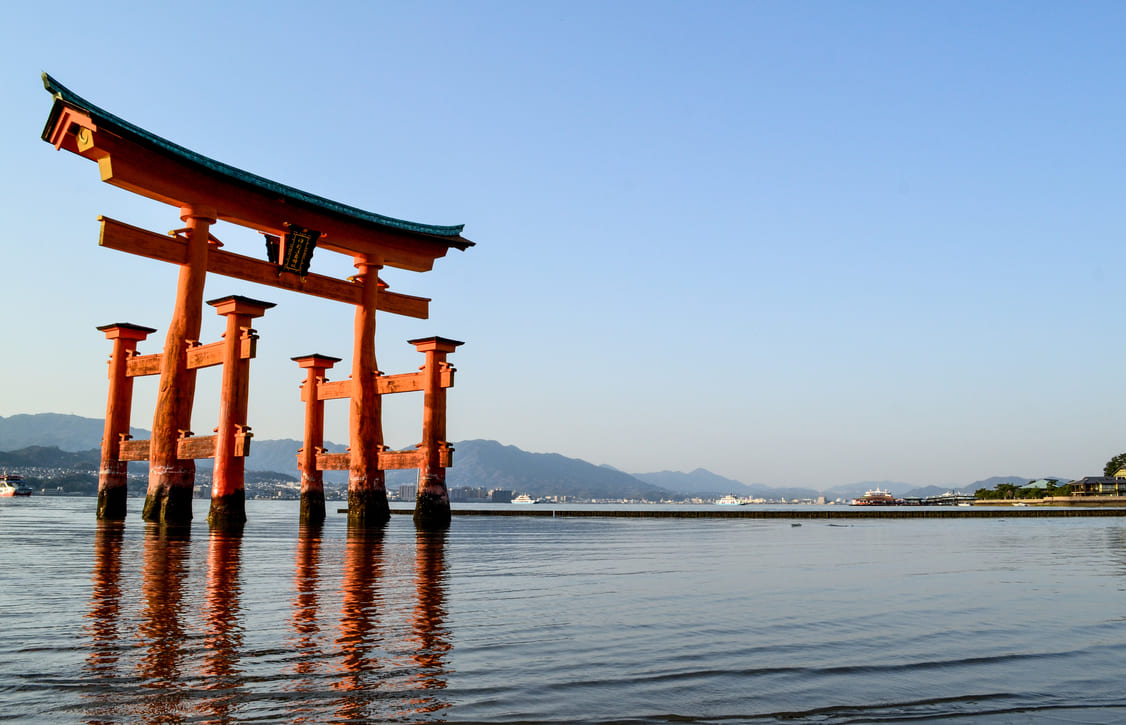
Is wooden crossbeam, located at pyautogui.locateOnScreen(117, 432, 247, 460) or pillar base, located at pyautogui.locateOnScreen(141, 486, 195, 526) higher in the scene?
wooden crossbeam, located at pyautogui.locateOnScreen(117, 432, 247, 460)

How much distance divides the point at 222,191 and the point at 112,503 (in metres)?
13.9

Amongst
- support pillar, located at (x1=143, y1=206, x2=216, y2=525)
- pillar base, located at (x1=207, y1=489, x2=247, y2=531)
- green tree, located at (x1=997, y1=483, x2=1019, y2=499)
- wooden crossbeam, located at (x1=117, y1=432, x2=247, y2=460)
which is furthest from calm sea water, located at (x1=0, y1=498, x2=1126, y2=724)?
green tree, located at (x1=997, y1=483, x2=1019, y2=499)

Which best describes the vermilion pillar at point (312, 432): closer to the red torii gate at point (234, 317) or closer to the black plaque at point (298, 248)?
the red torii gate at point (234, 317)

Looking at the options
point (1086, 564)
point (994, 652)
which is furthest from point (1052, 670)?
point (1086, 564)

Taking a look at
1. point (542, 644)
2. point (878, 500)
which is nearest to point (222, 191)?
point (542, 644)

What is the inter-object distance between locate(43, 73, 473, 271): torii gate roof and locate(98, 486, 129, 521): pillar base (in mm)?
12546

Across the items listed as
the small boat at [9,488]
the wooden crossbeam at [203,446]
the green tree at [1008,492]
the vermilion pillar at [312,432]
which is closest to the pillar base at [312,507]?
the vermilion pillar at [312,432]

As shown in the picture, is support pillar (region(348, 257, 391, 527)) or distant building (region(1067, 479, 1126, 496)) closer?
support pillar (region(348, 257, 391, 527))

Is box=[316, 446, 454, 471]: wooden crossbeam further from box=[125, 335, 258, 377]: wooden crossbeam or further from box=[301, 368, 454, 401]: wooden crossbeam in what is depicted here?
box=[125, 335, 258, 377]: wooden crossbeam

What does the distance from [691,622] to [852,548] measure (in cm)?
1725

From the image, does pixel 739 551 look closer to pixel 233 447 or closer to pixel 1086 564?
pixel 1086 564

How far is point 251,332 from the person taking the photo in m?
27.1

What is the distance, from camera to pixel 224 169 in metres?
29.0

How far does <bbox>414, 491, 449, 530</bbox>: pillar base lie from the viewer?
111 ft
